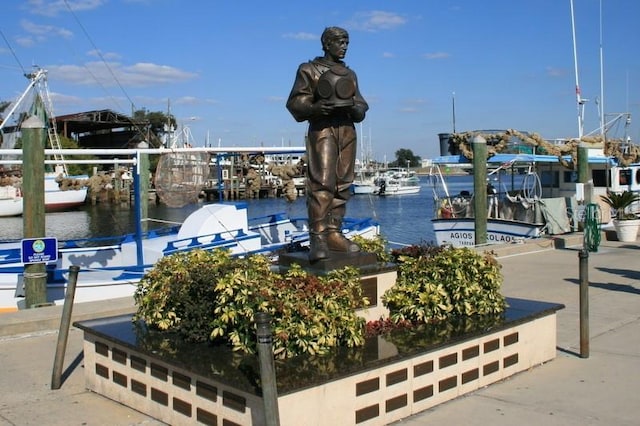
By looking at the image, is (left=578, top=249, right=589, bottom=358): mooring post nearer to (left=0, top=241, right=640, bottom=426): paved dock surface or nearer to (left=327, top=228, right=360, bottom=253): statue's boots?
(left=0, top=241, right=640, bottom=426): paved dock surface

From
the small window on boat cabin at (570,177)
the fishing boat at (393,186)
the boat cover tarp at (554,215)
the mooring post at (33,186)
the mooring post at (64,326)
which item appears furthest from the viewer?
the fishing boat at (393,186)

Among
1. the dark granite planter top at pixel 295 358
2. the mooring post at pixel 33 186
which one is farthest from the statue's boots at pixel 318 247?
the mooring post at pixel 33 186

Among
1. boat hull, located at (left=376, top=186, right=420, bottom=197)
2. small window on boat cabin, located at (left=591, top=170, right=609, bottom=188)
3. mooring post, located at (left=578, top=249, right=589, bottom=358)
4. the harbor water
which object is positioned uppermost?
small window on boat cabin, located at (left=591, top=170, right=609, bottom=188)

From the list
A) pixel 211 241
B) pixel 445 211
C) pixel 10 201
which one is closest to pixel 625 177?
pixel 445 211

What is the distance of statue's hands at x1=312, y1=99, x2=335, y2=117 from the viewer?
6.93 metres

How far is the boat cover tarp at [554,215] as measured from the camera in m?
21.8

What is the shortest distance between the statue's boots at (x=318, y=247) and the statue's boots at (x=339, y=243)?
0.23 feet

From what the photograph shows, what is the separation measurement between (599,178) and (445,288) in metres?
21.1

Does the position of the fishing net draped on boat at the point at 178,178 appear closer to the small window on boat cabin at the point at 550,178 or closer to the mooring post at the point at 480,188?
the mooring post at the point at 480,188

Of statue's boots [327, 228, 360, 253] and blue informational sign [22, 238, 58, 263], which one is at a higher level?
statue's boots [327, 228, 360, 253]

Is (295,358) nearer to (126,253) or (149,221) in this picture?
(126,253)

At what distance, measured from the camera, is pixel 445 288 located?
6.99m

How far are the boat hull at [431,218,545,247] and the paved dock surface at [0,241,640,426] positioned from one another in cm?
1109

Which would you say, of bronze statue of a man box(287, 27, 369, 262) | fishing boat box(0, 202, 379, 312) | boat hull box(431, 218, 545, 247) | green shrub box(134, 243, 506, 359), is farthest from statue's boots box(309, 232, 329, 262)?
boat hull box(431, 218, 545, 247)
